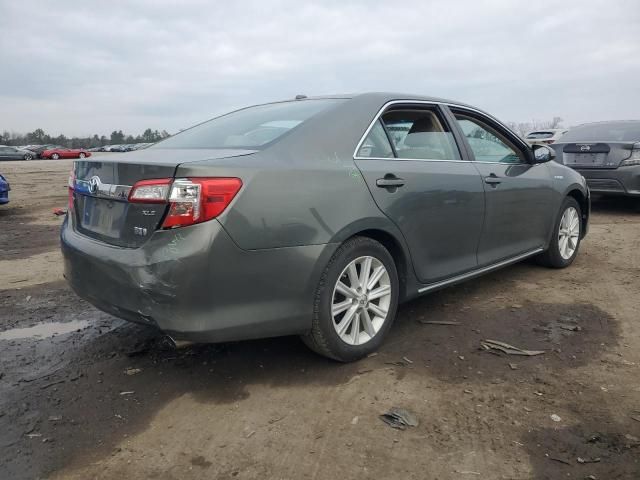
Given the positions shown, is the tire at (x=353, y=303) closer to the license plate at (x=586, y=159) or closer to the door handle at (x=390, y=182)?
the door handle at (x=390, y=182)

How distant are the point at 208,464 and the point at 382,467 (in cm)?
72

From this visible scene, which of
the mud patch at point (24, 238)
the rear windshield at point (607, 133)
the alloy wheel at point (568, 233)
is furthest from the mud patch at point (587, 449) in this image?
the rear windshield at point (607, 133)

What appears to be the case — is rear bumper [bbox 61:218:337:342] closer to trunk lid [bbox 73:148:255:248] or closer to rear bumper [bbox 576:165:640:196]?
trunk lid [bbox 73:148:255:248]

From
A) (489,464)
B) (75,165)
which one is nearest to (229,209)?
(75,165)

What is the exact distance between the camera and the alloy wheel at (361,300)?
9.83ft

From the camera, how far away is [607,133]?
8781 mm

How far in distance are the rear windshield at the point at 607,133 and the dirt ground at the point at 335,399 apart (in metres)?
5.32

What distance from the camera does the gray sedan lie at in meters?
2.49

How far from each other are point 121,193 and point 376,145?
152 centimetres

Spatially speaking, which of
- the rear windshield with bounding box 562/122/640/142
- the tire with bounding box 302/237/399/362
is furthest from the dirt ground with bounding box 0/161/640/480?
the rear windshield with bounding box 562/122/640/142

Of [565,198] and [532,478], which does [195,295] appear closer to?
[532,478]

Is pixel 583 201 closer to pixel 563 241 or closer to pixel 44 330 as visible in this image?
pixel 563 241

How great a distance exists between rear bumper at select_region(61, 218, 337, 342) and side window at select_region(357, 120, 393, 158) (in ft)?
2.35

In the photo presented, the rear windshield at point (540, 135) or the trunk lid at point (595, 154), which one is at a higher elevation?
the rear windshield at point (540, 135)
